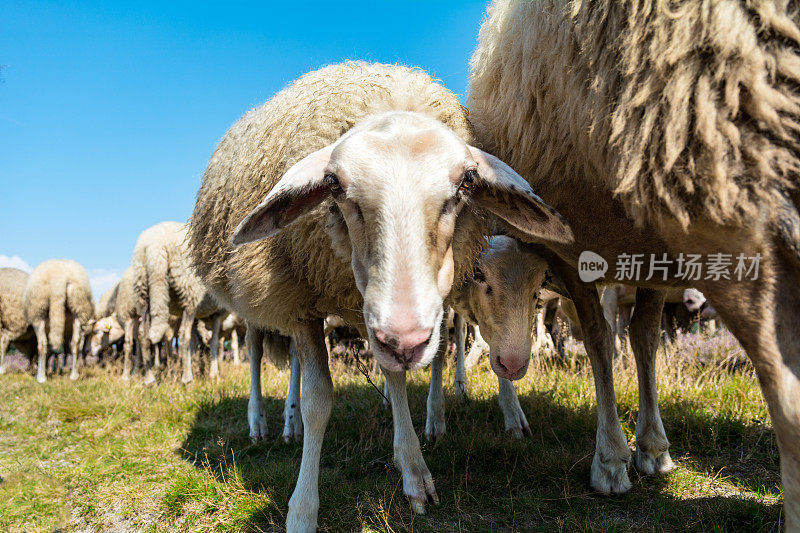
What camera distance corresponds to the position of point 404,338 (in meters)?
1.69

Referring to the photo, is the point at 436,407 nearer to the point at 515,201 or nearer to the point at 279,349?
the point at 279,349

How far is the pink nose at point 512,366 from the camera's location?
2.82 meters

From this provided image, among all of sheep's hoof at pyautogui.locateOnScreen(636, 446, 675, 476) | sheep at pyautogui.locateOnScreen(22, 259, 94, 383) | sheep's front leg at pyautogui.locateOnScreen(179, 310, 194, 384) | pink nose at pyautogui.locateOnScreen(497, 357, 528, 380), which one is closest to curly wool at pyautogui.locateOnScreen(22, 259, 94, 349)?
sheep at pyautogui.locateOnScreen(22, 259, 94, 383)

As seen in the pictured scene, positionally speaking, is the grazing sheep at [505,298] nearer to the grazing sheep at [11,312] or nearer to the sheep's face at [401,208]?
the sheep's face at [401,208]

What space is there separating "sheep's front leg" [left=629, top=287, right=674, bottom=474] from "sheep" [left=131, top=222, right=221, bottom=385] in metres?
7.02

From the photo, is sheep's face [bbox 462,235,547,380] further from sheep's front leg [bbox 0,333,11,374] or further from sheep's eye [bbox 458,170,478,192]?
sheep's front leg [bbox 0,333,11,374]

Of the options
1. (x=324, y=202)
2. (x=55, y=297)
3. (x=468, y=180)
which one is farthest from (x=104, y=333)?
(x=468, y=180)

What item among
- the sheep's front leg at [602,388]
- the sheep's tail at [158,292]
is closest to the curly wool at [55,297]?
the sheep's tail at [158,292]

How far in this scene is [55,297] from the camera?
11.4 metres

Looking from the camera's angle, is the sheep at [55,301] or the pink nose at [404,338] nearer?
the pink nose at [404,338]

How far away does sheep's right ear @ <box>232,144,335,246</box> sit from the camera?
2.13m

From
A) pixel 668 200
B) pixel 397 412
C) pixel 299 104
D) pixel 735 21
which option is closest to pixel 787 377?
pixel 668 200

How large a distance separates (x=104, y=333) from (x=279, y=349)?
1404 centimetres

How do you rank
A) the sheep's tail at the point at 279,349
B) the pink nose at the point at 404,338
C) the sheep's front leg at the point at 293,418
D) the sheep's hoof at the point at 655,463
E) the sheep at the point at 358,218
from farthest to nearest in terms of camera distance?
1. the sheep's tail at the point at 279,349
2. the sheep's front leg at the point at 293,418
3. the sheep's hoof at the point at 655,463
4. the sheep at the point at 358,218
5. the pink nose at the point at 404,338
